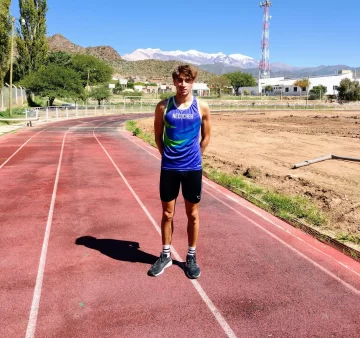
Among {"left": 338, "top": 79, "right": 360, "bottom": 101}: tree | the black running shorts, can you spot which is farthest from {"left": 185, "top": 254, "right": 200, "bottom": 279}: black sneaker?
{"left": 338, "top": 79, "right": 360, "bottom": 101}: tree

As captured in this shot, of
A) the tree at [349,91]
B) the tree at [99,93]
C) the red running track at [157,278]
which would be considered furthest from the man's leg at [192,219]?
the tree at [349,91]

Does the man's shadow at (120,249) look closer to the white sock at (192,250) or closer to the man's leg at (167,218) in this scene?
the white sock at (192,250)

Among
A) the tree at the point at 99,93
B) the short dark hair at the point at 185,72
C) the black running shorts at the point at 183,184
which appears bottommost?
the black running shorts at the point at 183,184

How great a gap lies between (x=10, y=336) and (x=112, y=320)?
33.9 inches

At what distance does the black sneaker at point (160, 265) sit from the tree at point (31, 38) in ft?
159

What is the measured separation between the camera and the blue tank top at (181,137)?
12.3ft

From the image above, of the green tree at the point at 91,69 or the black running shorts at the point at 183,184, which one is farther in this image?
the green tree at the point at 91,69

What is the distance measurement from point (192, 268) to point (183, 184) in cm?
103

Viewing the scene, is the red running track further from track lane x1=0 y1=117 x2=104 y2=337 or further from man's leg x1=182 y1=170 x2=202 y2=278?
man's leg x1=182 y1=170 x2=202 y2=278

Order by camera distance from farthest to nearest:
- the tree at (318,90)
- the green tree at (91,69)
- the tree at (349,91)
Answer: the tree at (318,90) → the green tree at (91,69) → the tree at (349,91)

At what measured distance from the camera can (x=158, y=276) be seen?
4.17m

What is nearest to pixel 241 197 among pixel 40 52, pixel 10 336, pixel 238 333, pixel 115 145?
pixel 238 333

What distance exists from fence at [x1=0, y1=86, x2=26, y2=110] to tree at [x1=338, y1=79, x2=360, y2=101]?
2473 inches

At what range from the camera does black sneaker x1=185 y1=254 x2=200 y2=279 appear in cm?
414
